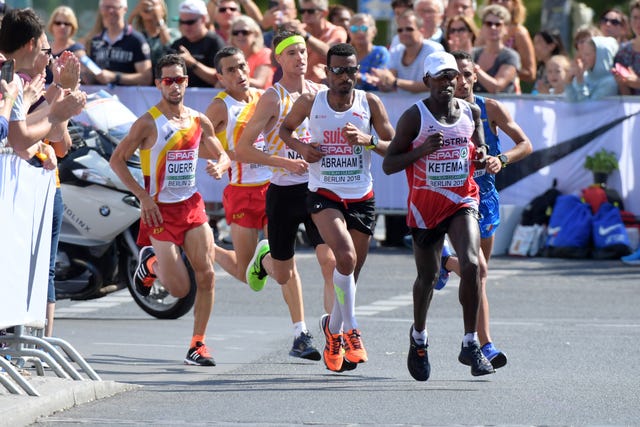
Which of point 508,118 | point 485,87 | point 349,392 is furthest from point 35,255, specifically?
point 485,87

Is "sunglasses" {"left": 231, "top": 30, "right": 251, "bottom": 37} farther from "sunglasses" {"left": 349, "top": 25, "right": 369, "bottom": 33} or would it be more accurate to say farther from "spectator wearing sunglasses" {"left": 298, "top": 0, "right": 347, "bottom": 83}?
"sunglasses" {"left": 349, "top": 25, "right": 369, "bottom": 33}

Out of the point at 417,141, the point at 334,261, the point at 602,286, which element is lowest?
A: the point at 602,286

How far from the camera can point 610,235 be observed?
16.7 m

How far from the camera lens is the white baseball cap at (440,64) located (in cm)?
956

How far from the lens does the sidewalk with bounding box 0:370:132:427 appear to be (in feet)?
25.7

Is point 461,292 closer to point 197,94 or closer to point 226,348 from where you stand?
point 226,348

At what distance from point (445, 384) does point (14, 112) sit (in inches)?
120

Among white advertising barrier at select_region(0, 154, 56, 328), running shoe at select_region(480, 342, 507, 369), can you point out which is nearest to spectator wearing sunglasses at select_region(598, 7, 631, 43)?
running shoe at select_region(480, 342, 507, 369)

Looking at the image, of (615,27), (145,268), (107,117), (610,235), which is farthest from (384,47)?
(145,268)

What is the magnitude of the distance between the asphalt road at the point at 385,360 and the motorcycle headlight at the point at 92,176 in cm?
112

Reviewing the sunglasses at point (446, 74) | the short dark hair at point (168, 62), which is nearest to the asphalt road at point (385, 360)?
the sunglasses at point (446, 74)

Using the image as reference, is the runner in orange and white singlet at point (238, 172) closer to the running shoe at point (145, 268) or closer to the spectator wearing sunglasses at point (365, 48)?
the running shoe at point (145, 268)

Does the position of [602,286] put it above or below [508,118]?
below

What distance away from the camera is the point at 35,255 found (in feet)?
29.4
